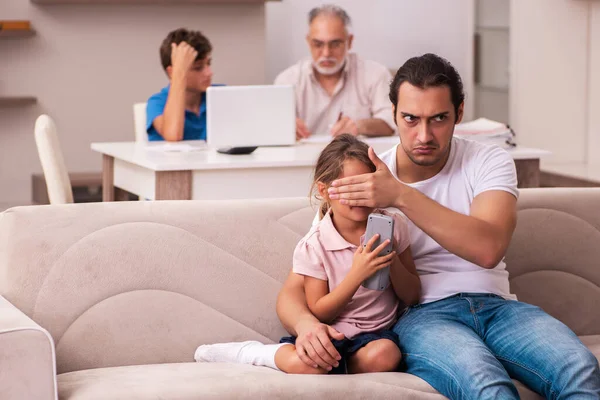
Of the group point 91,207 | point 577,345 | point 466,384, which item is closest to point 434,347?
point 466,384

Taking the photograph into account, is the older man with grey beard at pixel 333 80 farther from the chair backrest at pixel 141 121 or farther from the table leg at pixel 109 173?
the table leg at pixel 109 173

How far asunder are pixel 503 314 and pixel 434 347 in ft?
0.68

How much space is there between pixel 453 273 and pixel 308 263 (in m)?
0.33

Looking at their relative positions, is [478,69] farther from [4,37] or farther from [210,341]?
[210,341]

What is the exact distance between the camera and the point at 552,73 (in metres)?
5.59

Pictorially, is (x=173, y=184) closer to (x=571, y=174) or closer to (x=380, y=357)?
(x=380, y=357)

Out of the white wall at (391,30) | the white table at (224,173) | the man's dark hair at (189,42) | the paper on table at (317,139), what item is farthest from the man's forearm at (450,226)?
the white wall at (391,30)

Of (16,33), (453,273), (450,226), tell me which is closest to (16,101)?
(16,33)

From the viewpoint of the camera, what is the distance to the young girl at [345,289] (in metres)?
1.98

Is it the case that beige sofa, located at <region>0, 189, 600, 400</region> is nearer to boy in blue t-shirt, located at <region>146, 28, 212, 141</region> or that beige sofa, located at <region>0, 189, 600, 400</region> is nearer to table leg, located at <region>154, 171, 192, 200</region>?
table leg, located at <region>154, 171, 192, 200</region>

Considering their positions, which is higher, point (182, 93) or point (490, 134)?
point (182, 93)

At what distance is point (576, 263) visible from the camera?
96.0 inches

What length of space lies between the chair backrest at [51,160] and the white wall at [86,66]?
2.22m

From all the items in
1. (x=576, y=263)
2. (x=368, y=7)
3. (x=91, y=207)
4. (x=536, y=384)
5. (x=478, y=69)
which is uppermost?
(x=368, y=7)
